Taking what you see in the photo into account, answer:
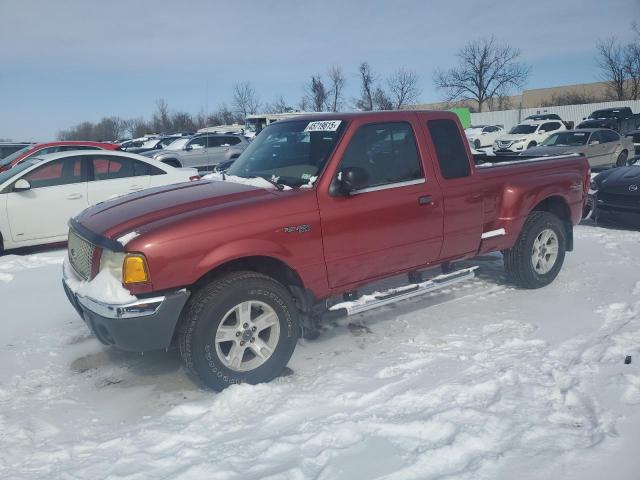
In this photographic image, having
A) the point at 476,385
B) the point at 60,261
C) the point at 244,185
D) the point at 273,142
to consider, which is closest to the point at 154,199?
the point at 244,185

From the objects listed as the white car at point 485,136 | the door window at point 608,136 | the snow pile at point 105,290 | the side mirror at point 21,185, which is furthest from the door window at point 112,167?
the white car at point 485,136

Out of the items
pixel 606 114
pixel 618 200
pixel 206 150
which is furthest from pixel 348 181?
pixel 606 114

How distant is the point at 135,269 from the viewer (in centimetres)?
336

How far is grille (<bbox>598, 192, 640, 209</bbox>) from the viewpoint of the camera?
8727 millimetres

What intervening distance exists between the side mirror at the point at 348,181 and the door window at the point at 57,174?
6085 mm

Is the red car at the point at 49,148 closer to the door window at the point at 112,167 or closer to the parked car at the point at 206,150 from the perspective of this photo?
the parked car at the point at 206,150

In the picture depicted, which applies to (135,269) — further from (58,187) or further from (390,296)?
(58,187)

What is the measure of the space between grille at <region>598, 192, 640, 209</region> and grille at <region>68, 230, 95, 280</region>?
8.34 m

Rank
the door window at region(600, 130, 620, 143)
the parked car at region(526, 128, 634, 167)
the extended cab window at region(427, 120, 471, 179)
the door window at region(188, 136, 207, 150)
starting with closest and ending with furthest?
the extended cab window at region(427, 120, 471, 179)
the parked car at region(526, 128, 634, 167)
the door window at region(600, 130, 620, 143)
the door window at region(188, 136, 207, 150)

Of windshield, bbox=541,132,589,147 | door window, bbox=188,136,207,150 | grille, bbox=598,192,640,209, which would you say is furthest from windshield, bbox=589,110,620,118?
grille, bbox=598,192,640,209

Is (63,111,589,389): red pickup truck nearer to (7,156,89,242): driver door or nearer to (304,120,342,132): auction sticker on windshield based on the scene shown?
(304,120,342,132): auction sticker on windshield

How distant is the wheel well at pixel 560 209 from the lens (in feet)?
19.6

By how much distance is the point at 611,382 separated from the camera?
3559mm

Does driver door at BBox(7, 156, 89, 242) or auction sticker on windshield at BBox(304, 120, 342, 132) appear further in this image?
driver door at BBox(7, 156, 89, 242)
